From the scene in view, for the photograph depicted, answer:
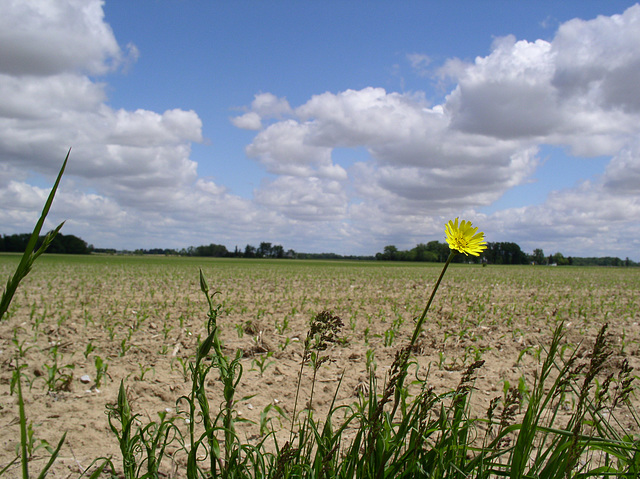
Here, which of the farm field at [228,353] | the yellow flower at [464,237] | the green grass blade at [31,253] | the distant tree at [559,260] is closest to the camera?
the green grass blade at [31,253]

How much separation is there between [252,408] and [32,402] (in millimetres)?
2191

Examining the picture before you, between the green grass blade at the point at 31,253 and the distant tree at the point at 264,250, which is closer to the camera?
the green grass blade at the point at 31,253

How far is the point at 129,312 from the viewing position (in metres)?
9.93

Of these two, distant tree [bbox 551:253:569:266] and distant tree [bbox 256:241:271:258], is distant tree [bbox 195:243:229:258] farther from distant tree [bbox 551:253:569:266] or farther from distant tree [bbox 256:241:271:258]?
distant tree [bbox 551:253:569:266]

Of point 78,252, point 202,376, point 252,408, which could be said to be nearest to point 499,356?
point 252,408

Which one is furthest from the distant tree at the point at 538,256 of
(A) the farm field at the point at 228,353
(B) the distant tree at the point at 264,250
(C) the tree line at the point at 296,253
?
(A) the farm field at the point at 228,353

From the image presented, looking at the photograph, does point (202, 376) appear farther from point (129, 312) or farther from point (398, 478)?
point (129, 312)

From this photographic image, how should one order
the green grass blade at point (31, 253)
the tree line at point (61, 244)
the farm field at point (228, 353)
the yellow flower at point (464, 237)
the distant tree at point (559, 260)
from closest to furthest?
1. the green grass blade at point (31, 253)
2. the yellow flower at point (464, 237)
3. the farm field at point (228, 353)
4. the tree line at point (61, 244)
5. the distant tree at point (559, 260)

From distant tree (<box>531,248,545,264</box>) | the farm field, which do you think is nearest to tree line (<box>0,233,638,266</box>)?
distant tree (<box>531,248,545,264</box>)

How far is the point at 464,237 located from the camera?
1.72 metres

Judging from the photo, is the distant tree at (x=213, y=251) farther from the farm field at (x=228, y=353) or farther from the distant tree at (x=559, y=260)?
the farm field at (x=228, y=353)

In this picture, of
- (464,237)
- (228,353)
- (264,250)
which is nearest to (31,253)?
(464,237)

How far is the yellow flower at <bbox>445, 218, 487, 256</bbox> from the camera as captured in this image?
168 cm

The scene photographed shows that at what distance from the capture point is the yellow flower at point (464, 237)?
1683mm
